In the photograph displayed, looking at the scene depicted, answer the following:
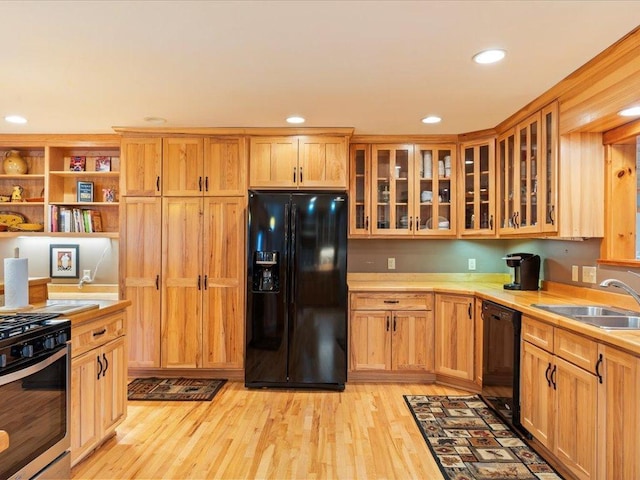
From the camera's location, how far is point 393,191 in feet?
13.5

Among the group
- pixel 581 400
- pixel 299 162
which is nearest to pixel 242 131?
pixel 299 162

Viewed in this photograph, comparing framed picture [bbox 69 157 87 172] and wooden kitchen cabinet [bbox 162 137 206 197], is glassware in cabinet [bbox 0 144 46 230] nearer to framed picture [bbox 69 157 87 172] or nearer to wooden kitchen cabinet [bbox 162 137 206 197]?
framed picture [bbox 69 157 87 172]

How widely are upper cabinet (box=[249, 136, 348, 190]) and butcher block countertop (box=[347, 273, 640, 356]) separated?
103cm

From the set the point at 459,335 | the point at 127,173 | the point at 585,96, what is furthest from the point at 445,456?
the point at 127,173

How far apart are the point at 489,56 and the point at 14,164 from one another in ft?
14.3

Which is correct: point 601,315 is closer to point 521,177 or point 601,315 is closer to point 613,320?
point 613,320

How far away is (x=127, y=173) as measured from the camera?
392 cm

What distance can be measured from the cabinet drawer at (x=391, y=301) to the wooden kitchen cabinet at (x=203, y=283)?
3.51 ft

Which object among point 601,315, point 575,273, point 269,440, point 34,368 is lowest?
point 269,440

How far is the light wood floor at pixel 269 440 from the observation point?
93.0 inches

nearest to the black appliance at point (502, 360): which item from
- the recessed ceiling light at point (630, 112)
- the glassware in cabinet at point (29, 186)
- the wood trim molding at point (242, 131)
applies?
the recessed ceiling light at point (630, 112)

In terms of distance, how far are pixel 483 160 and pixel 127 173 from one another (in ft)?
10.9

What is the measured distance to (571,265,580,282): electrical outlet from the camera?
3.13m

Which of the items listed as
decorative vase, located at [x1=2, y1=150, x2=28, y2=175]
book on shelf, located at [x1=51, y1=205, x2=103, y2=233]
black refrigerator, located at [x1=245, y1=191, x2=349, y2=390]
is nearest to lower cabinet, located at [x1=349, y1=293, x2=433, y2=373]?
black refrigerator, located at [x1=245, y1=191, x2=349, y2=390]
